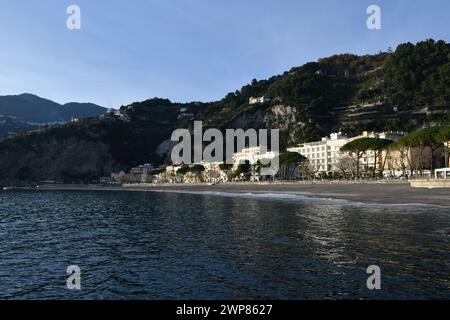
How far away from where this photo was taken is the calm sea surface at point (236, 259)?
59.8 feet

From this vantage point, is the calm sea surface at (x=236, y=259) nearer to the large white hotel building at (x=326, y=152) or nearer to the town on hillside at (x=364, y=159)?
the town on hillside at (x=364, y=159)

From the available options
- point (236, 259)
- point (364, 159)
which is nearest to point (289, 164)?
point (364, 159)

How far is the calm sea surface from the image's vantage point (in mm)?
18219

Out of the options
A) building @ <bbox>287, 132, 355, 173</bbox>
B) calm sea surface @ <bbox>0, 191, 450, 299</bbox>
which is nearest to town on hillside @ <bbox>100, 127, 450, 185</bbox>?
building @ <bbox>287, 132, 355, 173</bbox>

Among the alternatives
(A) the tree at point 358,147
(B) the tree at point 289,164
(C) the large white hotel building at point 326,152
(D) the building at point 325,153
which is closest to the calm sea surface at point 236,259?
(A) the tree at point 358,147

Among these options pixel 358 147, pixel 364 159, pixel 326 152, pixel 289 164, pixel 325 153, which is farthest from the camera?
pixel 325 153

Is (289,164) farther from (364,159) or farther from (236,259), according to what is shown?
(236,259)

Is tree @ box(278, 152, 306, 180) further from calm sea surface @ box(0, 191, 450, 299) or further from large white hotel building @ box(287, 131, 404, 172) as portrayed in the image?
calm sea surface @ box(0, 191, 450, 299)

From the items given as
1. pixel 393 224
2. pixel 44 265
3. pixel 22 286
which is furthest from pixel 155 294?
pixel 393 224

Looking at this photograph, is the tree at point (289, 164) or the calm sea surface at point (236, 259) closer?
the calm sea surface at point (236, 259)

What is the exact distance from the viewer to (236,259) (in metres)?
24.5

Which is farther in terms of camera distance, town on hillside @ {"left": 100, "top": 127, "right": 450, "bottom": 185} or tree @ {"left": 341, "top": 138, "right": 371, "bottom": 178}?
tree @ {"left": 341, "top": 138, "right": 371, "bottom": 178}

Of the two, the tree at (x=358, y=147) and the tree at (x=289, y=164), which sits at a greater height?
the tree at (x=358, y=147)
